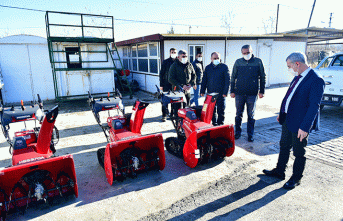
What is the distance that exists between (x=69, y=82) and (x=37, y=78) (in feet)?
4.45

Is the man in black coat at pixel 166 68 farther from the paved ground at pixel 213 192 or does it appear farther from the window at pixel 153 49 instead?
the window at pixel 153 49

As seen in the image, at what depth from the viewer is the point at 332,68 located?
7.79m

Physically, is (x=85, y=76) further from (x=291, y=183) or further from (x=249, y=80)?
(x=291, y=183)

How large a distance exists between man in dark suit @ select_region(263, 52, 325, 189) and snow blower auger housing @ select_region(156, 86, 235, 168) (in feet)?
3.11

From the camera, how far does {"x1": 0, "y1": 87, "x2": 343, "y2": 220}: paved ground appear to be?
2971 mm

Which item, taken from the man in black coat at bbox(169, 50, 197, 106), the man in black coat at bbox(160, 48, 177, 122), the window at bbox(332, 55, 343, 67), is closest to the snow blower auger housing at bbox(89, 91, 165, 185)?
the man in black coat at bbox(169, 50, 197, 106)

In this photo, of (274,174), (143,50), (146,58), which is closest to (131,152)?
(274,174)

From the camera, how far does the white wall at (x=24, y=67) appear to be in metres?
9.72

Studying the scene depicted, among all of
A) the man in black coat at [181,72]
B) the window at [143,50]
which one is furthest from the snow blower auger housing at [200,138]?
the window at [143,50]

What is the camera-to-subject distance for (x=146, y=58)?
40.0 ft

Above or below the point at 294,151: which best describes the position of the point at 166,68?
above

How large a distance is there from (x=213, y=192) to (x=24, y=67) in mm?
10025

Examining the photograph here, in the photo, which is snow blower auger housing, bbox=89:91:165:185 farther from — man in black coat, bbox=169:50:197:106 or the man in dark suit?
man in black coat, bbox=169:50:197:106

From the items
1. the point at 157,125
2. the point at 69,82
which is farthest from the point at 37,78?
the point at 157,125
